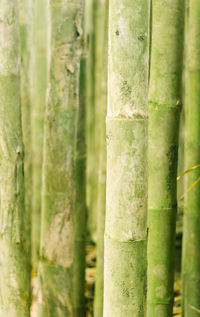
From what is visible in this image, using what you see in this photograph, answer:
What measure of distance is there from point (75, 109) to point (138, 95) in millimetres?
492

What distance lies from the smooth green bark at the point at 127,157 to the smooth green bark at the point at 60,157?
1.39ft

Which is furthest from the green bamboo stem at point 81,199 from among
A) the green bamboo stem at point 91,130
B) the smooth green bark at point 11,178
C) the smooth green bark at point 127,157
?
the green bamboo stem at point 91,130

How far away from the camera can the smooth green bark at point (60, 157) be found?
1.37m

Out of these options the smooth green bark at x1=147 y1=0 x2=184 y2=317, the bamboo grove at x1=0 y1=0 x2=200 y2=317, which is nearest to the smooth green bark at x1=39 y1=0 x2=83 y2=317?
the bamboo grove at x1=0 y1=0 x2=200 y2=317

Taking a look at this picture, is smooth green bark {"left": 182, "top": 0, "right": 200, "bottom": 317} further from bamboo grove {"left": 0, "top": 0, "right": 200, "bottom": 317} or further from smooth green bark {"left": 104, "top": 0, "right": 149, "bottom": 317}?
smooth green bark {"left": 104, "top": 0, "right": 149, "bottom": 317}

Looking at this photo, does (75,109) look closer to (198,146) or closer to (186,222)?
(198,146)

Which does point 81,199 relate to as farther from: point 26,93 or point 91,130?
point 91,130

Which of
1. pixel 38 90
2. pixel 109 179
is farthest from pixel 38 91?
pixel 109 179

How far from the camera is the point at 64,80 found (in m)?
1.38

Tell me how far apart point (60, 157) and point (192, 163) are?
49cm

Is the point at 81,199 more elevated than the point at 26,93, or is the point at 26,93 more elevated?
the point at 26,93

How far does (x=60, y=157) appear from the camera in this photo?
1386 millimetres

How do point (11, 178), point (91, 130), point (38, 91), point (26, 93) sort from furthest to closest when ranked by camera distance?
point (91, 130)
point (38, 91)
point (26, 93)
point (11, 178)

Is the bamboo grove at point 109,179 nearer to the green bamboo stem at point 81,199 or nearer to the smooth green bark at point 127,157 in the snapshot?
the smooth green bark at point 127,157
